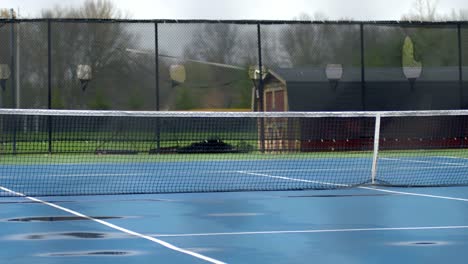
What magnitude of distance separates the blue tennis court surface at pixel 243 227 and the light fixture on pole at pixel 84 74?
760cm

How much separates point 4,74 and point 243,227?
1247cm

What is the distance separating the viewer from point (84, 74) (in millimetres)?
19844

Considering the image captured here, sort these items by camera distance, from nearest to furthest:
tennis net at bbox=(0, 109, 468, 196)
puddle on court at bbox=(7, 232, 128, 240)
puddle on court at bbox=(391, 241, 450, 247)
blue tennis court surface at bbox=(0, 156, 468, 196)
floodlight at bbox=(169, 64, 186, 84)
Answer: puddle on court at bbox=(391, 241, 450, 247) < puddle on court at bbox=(7, 232, 128, 240) < blue tennis court surface at bbox=(0, 156, 468, 196) < tennis net at bbox=(0, 109, 468, 196) < floodlight at bbox=(169, 64, 186, 84)

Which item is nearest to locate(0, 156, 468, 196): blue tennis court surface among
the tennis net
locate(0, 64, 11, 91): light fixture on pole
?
the tennis net

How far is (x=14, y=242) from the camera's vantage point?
6785 mm

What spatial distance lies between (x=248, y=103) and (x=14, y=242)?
1382 cm

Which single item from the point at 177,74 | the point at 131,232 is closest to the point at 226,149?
the point at 177,74

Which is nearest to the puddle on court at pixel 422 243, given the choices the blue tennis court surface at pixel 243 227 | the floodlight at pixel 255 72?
the blue tennis court surface at pixel 243 227

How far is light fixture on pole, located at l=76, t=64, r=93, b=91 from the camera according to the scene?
19797 mm

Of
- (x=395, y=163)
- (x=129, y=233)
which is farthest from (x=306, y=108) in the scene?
(x=129, y=233)

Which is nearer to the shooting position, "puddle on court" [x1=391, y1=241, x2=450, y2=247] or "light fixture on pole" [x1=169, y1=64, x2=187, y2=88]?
"puddle on court" [x1=391, y1=241, x2=450, y2=247]

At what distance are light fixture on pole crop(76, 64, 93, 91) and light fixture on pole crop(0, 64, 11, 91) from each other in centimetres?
144

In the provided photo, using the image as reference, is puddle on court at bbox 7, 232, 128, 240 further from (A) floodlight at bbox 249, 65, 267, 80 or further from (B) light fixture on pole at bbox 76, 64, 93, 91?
(A) floodlight at bbox 249, 65, 267, 80

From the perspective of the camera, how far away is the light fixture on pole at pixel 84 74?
19.8 m
